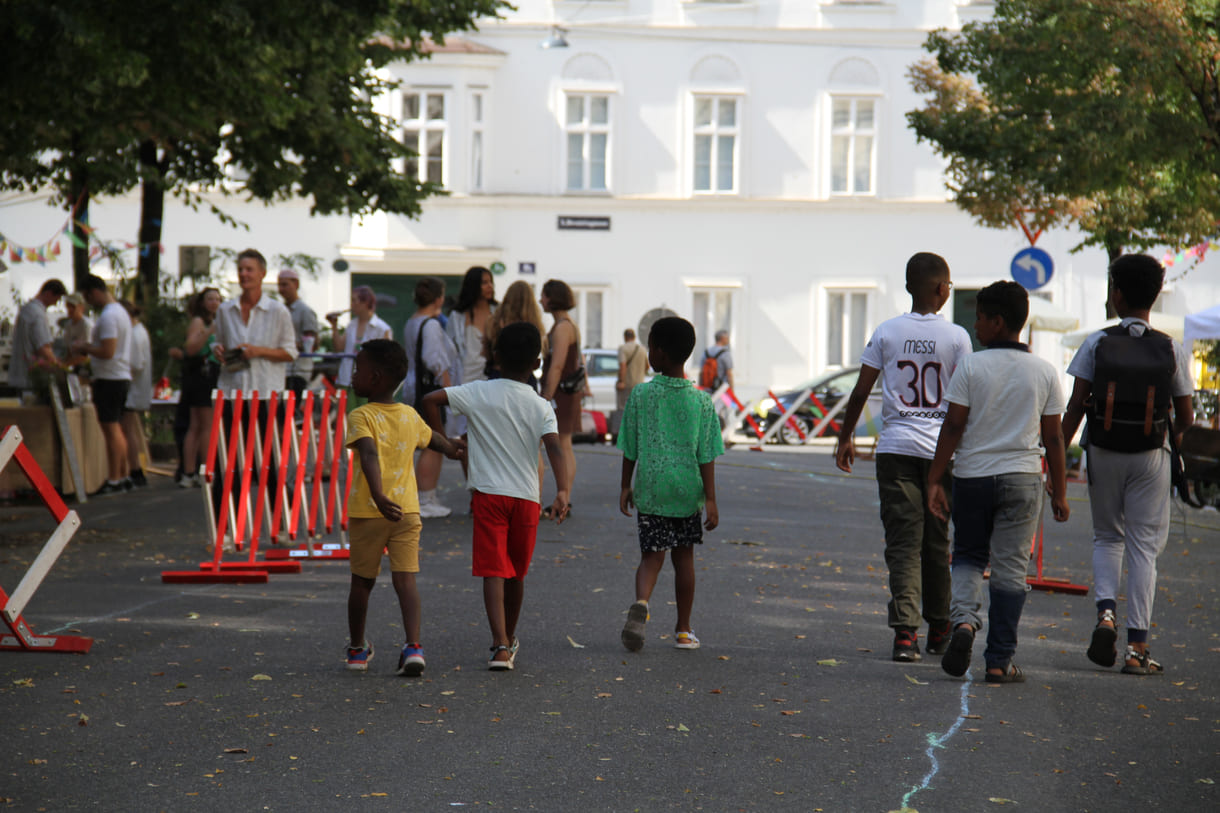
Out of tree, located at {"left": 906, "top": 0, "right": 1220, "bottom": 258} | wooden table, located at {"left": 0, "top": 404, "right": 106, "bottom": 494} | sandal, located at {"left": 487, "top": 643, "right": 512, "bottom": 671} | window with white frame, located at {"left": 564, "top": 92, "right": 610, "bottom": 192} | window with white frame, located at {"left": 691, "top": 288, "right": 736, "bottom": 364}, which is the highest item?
window with white frame, located at {"left": 564, "top": 92, "right": 610, "bottom": 192}

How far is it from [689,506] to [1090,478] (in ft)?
6.22

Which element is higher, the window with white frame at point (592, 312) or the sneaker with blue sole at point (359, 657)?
the window with white frame at point (592, 312)

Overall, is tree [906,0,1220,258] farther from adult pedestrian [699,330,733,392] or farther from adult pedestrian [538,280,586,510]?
adult pedestrian [538,280,586,510]

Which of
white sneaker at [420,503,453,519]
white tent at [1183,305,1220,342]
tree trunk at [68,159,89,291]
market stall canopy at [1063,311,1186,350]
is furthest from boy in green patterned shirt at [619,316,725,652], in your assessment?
market stall canopy at [1063,311,1186,350]

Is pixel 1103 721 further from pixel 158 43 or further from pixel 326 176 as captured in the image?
pixel 326 176

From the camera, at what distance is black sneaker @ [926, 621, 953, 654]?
7430 millimetres

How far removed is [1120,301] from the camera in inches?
286

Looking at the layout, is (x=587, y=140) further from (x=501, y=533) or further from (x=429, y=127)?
(x=501, y=533)

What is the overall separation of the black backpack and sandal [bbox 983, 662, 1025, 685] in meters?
1.14

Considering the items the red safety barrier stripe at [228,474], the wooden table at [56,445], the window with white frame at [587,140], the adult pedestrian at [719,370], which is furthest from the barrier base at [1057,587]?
the window with white frame at [587,140]

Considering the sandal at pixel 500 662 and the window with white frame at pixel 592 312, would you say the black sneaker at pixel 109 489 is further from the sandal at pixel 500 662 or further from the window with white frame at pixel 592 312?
the window with white frame at pixel 592 312

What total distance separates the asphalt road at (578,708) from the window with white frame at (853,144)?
86.4 ft

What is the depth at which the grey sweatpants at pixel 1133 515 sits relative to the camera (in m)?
7.17

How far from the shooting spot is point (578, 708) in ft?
19.9
